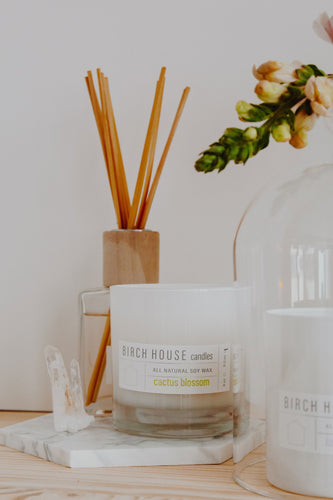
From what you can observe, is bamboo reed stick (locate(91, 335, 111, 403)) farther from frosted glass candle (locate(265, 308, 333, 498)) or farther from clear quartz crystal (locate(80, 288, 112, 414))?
frosted glass candle (locate(265, 308, 333, 498))

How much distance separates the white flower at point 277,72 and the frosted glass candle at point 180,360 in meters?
0.20

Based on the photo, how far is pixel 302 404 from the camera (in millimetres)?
434

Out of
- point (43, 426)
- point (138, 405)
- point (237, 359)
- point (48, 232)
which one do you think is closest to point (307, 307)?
point (237, 359)

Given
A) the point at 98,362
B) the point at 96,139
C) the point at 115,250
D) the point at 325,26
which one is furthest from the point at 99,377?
the point at 325,26

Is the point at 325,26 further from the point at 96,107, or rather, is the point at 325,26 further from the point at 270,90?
the point at 96,107

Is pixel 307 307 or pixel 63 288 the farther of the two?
pixel 63 288

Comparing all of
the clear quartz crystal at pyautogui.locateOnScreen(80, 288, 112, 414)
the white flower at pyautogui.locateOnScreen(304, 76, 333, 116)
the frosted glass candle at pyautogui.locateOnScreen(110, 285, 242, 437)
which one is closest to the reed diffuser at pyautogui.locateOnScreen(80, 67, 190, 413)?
the clear quartz crystal at pyautogui.locateOnScreen(80, 288, 112, 414)

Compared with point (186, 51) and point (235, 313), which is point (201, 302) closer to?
point (235, 313)

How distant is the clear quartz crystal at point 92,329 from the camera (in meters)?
0.70

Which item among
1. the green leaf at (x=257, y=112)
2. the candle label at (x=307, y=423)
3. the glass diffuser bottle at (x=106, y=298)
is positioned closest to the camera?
the candle label at (x=307, y=423)

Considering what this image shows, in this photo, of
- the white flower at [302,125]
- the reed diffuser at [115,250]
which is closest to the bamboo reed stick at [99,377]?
the reed diffuser at [115,250]

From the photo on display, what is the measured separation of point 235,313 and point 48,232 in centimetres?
34

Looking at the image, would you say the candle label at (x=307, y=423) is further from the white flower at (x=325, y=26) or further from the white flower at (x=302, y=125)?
the white flower at (x=325, y=26)

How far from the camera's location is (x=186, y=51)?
77 centimetres
